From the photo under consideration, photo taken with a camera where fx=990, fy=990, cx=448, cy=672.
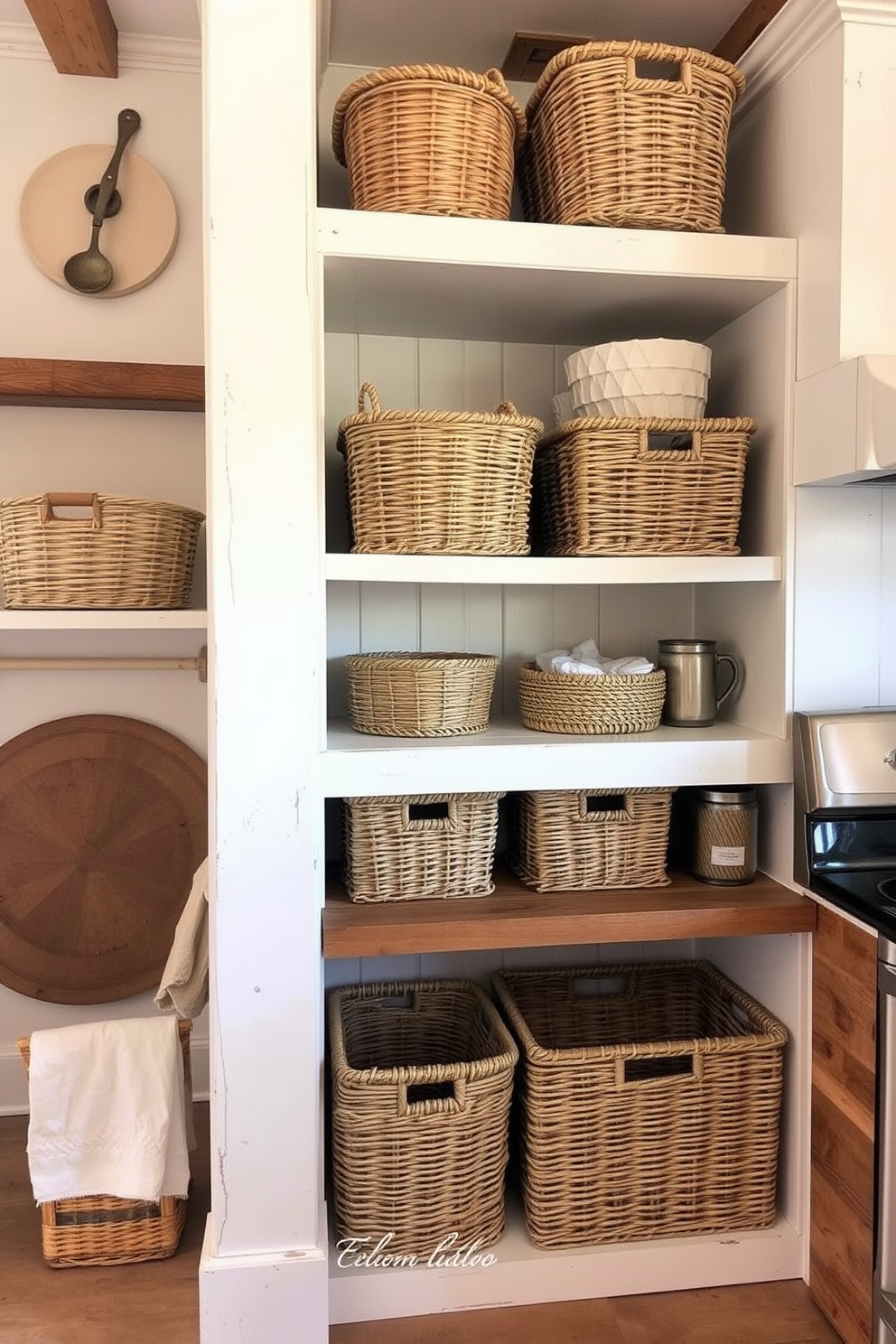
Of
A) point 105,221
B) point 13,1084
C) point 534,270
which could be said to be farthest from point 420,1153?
point 105,221

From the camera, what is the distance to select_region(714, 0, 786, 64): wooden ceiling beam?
1.79 metres

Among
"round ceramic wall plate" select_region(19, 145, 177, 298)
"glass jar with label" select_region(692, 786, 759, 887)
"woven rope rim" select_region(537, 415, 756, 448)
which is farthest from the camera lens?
"round ceramic wall plate" select_region(19, 145, 177, 298)

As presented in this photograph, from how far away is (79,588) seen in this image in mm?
1871

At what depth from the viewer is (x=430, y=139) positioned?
157cm

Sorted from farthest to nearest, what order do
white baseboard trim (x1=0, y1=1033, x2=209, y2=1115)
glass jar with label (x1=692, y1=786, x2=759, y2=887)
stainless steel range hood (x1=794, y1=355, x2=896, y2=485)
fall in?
white baseboard trim (x1=0, y1=1033, x2=209, y2=1115) → glass jar with label (x1=692, y1=786, x2=759, y2=887) → stainless steel range hood (x1=794, y1=355, x2=896, y2=485)

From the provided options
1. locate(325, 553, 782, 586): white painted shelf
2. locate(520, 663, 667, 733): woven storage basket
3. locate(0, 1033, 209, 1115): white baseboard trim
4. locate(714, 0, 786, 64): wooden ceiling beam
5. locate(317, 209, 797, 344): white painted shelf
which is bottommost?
locate(0, 1033, 209, 1115): white baseboard trim

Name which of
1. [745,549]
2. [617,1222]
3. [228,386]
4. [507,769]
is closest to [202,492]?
[228,386]

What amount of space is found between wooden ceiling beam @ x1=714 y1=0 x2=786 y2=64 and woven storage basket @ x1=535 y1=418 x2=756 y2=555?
2.52 feet

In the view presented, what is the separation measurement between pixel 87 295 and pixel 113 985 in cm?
149

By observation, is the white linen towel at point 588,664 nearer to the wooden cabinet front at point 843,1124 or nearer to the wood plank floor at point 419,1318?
the wooden cabinet front at point 843,1124

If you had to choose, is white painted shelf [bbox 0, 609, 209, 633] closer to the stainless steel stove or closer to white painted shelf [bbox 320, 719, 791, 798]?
white painted shelf [bbox 320, 719, 791, 798]

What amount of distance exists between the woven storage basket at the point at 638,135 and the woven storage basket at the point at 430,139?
0.37 feet

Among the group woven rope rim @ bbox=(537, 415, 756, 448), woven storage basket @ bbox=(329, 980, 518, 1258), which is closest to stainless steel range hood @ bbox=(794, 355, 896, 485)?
woven rope rim @ bbox=(537, 415, 756, 448)

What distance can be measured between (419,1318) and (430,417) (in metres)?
1.46
